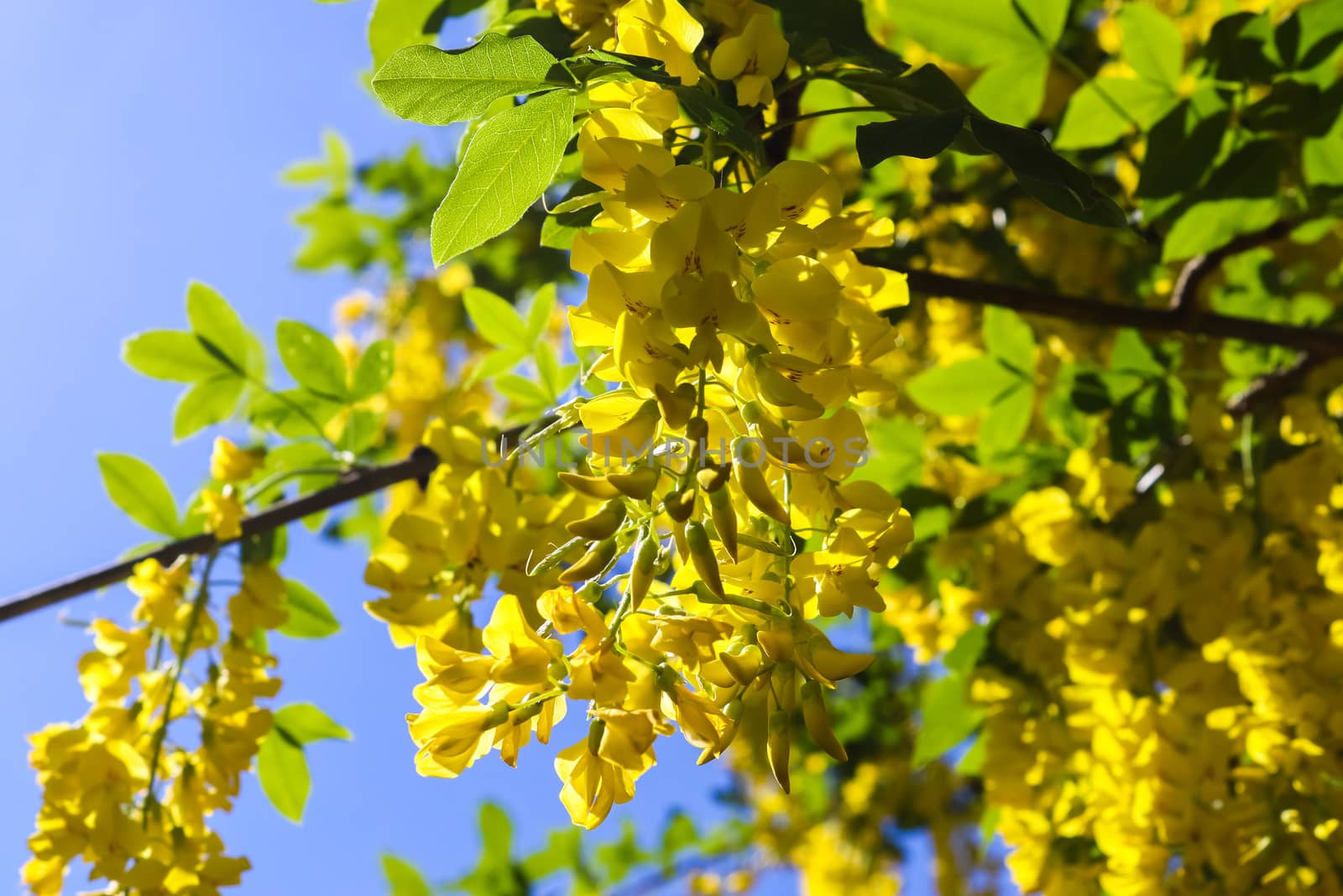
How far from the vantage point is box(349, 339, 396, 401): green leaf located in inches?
56.1

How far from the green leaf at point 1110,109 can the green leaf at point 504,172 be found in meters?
0.90

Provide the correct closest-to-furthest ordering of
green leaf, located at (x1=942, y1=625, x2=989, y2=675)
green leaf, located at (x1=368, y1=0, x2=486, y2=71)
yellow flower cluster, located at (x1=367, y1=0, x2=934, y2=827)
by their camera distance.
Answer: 1. yellow flower cluster, located at (x1=367, y1=0, x2=934, y2=827)
2. green leaf, located at (x1=368, y1=0, x2=486, y2=71)
3. green leaf, located at (x1=942, y1=625, x2=989, y2=675)

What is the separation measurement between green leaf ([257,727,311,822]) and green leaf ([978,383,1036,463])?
3.51ft

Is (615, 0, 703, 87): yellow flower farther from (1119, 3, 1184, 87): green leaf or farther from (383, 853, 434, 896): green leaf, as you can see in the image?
(383, 853, 434, 896): green leaf

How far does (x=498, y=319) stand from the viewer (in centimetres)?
138

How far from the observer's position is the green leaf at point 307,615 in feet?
4.72

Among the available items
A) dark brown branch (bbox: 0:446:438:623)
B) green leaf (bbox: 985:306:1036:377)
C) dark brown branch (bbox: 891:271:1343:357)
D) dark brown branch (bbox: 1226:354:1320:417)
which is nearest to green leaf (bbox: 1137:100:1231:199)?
dark brown branch (bbox: 891:271:1343:357)

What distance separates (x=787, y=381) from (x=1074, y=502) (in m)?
1.12

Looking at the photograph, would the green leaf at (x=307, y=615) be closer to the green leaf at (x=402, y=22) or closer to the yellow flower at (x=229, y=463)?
the yellow flower at (x=229, y=463)

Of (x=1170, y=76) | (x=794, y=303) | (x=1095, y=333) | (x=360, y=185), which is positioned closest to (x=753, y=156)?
(x=794, y=303)

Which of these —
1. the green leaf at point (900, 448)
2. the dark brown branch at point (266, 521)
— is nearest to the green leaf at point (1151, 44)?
the green leaf at point (900, 448)

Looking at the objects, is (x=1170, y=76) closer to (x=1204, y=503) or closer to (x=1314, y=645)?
(x=1204, y=503)

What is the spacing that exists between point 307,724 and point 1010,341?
112 cm

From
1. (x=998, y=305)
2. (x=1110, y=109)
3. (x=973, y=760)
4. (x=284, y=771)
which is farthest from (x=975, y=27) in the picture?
(x=284, y=771)
